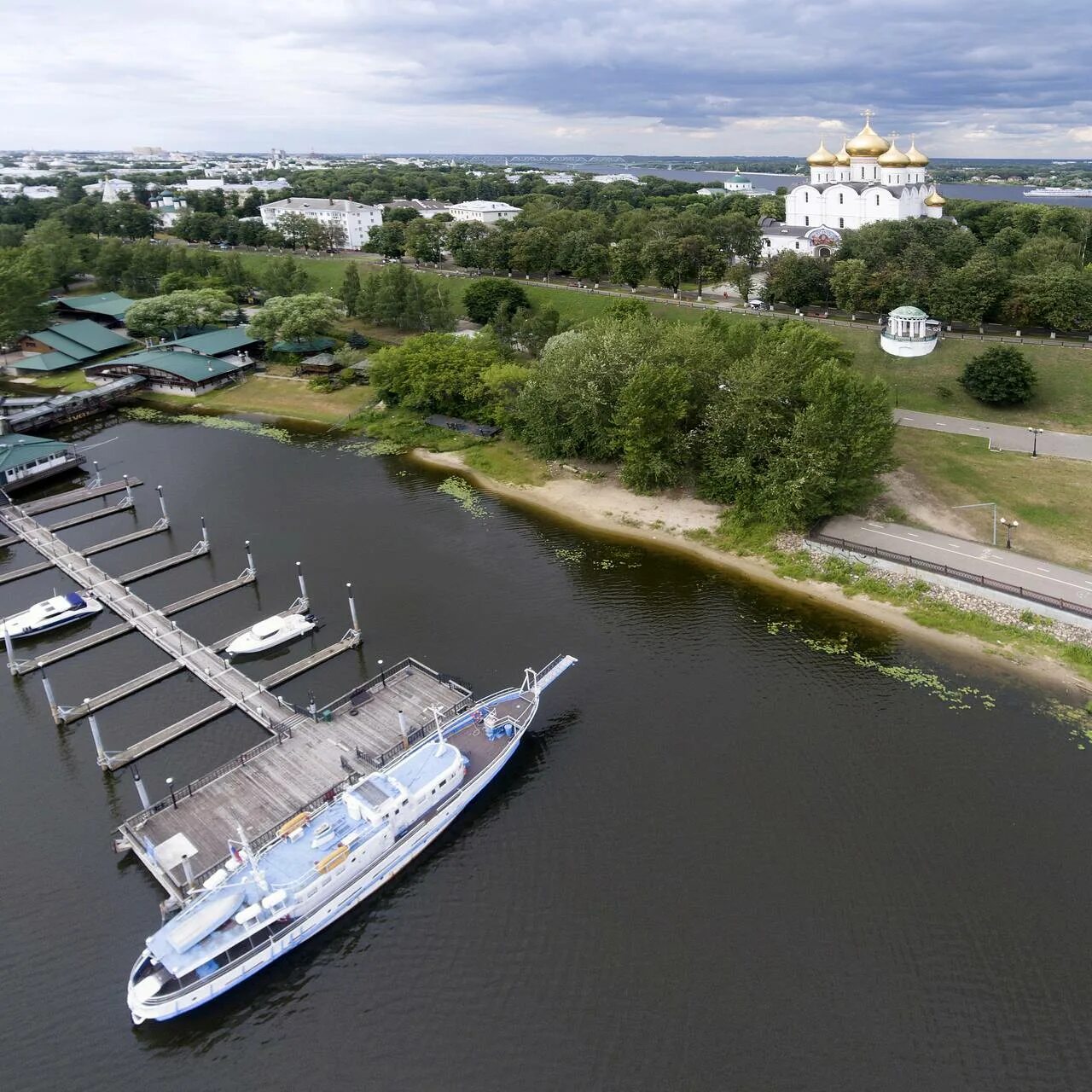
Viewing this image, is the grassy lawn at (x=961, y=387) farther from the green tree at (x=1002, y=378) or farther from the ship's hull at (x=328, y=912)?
the ship's hull at (x=328, y=912)

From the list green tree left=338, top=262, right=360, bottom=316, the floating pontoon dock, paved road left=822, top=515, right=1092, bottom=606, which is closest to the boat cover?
the floating pontoon dock

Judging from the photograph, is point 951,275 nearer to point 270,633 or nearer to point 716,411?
point 716,411

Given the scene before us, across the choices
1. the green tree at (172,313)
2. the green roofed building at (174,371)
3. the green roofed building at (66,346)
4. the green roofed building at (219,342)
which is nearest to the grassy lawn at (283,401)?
the green roofed building at (174,371)

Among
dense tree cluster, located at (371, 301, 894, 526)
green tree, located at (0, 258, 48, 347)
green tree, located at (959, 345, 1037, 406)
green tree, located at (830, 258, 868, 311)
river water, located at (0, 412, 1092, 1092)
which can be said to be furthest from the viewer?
green tree, located at (0, 258, 48, 347)

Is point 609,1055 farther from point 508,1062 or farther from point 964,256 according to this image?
point 964,256

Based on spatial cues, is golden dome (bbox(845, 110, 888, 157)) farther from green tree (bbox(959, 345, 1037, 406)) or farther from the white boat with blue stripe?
the white boat with blue stripe

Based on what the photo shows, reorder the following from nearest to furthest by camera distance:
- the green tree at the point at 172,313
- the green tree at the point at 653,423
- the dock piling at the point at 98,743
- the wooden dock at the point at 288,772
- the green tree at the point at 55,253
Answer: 1. the wooden dock at the point at 288,772
2. the dock piling at the point at 98,743
3. the green tree at the point at 653,423
4. the green tree at the point at 172,313
5. the green tree at the point at 55,253
